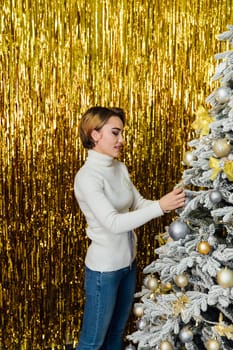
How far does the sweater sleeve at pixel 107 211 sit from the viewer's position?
1775 millimetres

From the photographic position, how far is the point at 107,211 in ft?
5.92

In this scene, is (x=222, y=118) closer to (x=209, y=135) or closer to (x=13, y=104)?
(x=209, y=135)

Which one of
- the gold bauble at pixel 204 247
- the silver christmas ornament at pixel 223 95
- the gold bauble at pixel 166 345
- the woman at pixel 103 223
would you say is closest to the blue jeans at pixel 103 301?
the woman at pixel 103 223

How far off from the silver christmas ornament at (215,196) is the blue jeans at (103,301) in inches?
19.7

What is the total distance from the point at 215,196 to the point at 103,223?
1.38 ft

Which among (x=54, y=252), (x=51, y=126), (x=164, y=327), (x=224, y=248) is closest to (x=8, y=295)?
(x=54, y=252)

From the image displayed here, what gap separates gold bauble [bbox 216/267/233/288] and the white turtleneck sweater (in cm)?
32

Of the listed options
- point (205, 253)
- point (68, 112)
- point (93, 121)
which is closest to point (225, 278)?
point (205, 253)

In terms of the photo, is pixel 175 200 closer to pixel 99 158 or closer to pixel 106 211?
pixel 106 211

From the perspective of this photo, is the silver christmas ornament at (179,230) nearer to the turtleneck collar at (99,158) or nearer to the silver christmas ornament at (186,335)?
the silver christmas ornament at (186,335)

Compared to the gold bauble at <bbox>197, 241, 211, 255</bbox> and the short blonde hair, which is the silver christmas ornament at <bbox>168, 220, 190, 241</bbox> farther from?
the short blonde hair

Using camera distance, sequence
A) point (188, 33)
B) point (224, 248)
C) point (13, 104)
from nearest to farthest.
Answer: point (224, 248) < point (13, 104) < point (188, 33)

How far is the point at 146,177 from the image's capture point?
9.62ft

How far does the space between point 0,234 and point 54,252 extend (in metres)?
0.30
